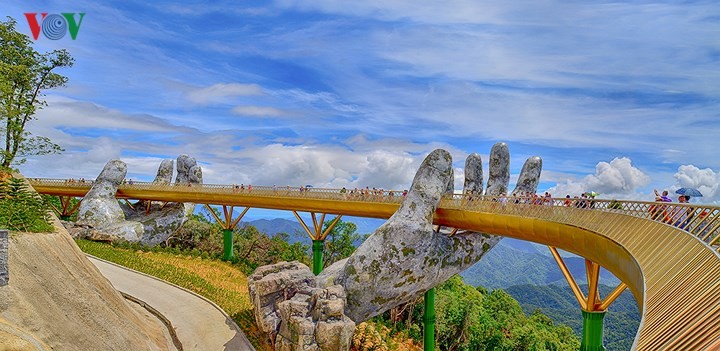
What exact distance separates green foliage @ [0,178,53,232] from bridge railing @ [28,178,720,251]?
656 inches

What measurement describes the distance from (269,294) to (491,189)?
14.4m

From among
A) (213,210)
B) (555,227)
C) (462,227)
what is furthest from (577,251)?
(213,210)

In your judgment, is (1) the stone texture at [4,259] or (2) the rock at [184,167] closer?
(1) the stone texture at [4,259]

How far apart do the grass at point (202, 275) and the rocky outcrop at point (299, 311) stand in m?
1.48

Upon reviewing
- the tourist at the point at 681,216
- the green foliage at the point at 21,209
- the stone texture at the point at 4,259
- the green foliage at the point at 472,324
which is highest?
the tourist at the point at 681,216

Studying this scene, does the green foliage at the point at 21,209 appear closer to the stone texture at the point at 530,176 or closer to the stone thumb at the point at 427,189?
the stone thumb at the point at 427,189

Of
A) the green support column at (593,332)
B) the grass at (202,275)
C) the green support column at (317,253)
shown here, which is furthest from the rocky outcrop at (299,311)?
the green support column at (593,332)

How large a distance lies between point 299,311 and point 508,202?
10.5 meters

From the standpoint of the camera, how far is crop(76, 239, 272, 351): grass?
23.6m

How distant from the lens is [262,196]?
33875 mm

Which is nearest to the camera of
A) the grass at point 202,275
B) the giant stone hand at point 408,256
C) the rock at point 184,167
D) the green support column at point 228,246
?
the giant stone hand at point 408,256

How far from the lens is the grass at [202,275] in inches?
931

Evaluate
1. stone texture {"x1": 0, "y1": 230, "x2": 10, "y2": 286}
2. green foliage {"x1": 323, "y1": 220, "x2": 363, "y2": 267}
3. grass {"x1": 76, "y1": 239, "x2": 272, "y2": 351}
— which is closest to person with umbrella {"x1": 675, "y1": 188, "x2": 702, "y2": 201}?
grass {"x1": 76, "y1": 239, "x2": 272, "y2": 351}

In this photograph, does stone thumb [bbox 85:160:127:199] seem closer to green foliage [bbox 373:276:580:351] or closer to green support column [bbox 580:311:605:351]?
green foliage [bbox 373:276:580:351]
